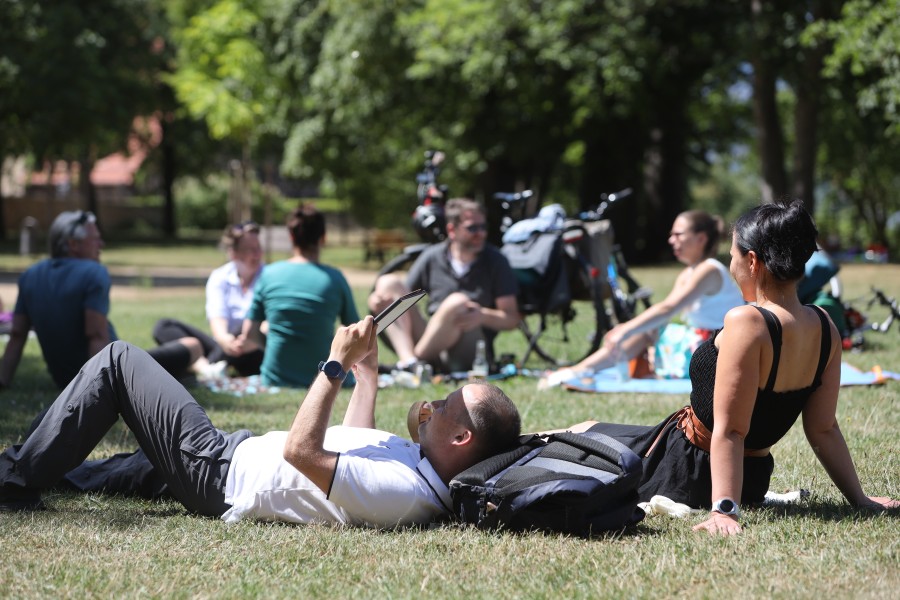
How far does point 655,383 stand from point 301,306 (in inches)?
104

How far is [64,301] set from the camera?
7.48 m

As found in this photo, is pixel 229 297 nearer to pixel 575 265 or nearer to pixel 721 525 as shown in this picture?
pixel 575 265

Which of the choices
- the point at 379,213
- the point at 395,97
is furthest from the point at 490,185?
the point at 379,213

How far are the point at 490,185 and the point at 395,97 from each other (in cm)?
356

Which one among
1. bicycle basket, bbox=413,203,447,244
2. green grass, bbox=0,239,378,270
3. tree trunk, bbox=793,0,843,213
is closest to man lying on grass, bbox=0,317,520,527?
bicycle basket, bbox=413,203,447,244

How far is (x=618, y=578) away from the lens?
3584mm

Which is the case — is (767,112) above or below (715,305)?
above

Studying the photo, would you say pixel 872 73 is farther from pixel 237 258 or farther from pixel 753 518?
pixel 753 518

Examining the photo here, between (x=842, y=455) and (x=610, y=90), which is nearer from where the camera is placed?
(x=842, y=455)

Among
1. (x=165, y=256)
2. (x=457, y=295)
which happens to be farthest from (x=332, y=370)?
(x=165, y=256)

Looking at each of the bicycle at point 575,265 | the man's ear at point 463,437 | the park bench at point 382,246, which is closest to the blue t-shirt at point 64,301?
the bicycle at point 575,265

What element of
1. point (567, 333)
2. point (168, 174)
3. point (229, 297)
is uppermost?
point (168, 174)

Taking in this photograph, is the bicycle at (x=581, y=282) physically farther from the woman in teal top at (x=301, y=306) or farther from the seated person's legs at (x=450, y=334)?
the woman in teal top at (x=301, y=306)

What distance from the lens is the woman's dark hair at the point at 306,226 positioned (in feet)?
26.6
